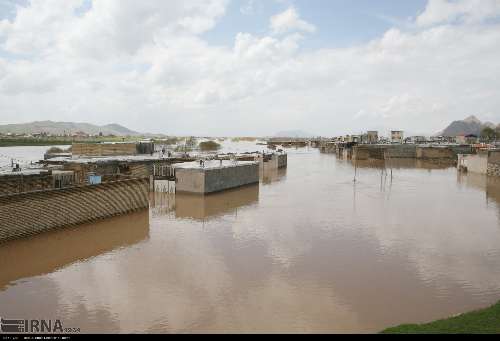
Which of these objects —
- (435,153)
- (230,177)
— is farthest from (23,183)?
(435,153)

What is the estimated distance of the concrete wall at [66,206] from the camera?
63.1 ft

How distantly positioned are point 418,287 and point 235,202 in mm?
19646

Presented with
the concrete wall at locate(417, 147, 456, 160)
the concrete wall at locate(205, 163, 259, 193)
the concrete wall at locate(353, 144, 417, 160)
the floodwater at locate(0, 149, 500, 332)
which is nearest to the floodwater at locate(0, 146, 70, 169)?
the concrete wall at locate(205, 163, 259, 193)

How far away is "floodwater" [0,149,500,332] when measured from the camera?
12586mm

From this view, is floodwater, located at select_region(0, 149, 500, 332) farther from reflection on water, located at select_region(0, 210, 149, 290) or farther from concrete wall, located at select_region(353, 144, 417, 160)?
concrete wall, located at select_region(353, 144, 417, 160)

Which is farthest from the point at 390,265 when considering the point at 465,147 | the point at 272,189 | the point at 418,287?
the point at 465,147

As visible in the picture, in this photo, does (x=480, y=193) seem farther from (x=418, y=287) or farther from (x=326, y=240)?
(x=418, y=287)

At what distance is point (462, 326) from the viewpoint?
10.8 meters

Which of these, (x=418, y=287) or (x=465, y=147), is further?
(x=465, y=147)

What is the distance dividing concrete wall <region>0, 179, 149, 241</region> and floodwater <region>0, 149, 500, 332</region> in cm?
74

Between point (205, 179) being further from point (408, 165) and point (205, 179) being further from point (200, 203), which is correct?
point (408, 165)

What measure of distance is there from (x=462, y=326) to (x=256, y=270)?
8.01 meters

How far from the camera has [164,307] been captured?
12977 mm

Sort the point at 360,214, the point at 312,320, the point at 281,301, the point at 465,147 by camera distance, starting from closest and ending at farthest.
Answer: the point at 312,320 < the point at 281,301 < the point at 360,214 < the point at 465,147
